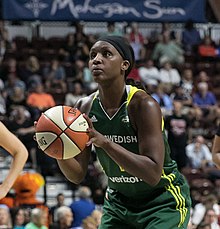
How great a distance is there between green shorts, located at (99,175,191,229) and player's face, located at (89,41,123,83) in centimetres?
78

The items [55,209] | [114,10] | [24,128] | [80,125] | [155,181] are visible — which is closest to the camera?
[80,125]

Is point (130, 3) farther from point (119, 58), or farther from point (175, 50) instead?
point (119, 58)

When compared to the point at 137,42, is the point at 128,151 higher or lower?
higher

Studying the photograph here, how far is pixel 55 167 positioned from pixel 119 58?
735 centimetres

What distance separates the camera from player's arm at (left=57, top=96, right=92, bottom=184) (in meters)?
4.53

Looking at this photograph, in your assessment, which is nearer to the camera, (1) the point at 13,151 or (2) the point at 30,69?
(1) the point at 13,151

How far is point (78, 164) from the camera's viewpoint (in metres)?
4.59

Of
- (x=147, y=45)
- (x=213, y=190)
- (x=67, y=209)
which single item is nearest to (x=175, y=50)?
(x=147, y=45)

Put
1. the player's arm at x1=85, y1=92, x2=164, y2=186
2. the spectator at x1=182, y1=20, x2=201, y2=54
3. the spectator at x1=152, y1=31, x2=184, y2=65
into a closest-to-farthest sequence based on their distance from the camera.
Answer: the player's arm at x1=85, y1=92, x2=164, y2=186, the spectator at x1=152, y1=31, x2=184, y2=65, the spectator at x1=182, y1=20, x2=201, y2=54

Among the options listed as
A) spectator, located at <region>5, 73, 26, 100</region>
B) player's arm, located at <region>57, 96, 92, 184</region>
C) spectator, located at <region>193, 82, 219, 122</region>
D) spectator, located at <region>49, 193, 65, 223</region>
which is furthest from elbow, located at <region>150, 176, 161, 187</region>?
spectator, located at <region>193, 82, 219, 122</region>

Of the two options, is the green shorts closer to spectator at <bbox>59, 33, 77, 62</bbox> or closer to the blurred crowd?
the blurred crowd

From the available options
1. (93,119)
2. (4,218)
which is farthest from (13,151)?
(4,218)

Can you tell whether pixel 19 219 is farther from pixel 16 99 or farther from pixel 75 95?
pixel 75 95

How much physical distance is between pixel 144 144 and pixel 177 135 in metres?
8.19
